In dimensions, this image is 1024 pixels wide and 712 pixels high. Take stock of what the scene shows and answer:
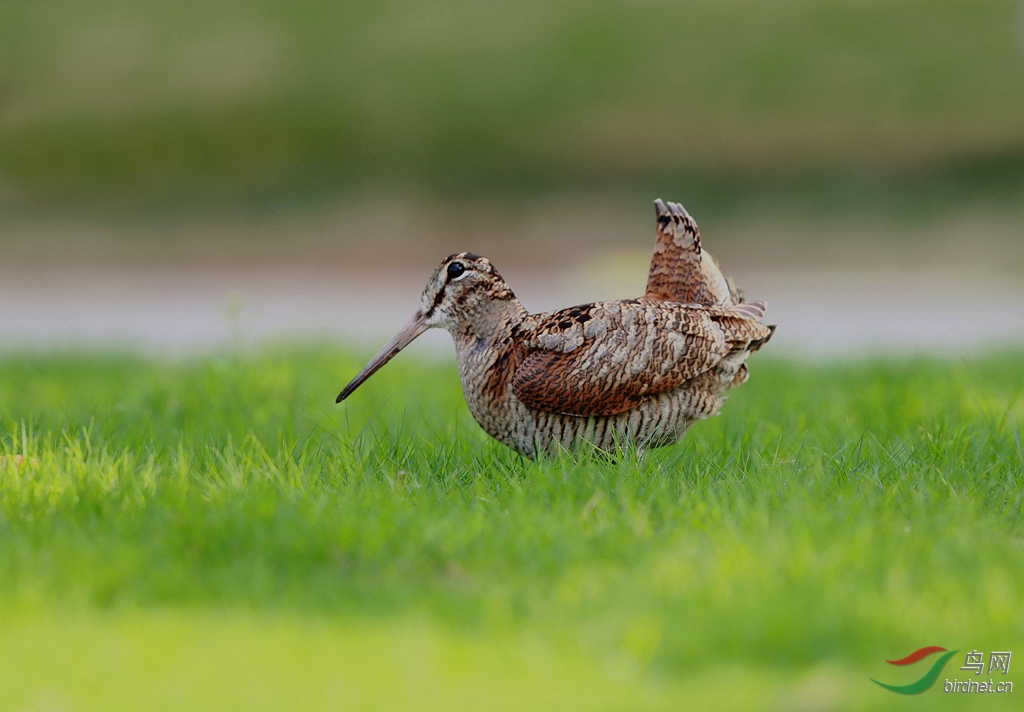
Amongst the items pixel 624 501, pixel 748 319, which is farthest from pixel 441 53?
pixel 624 501

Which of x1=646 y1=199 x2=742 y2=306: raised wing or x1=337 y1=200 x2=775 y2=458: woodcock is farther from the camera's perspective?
x1=646 y1=199 x2=742 y2=306: raised wing

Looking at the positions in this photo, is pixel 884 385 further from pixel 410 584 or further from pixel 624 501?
pixel 410 584

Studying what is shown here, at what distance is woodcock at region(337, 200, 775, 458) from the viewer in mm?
4578

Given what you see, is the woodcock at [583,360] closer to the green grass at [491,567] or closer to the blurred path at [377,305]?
the green grass at [491,567]

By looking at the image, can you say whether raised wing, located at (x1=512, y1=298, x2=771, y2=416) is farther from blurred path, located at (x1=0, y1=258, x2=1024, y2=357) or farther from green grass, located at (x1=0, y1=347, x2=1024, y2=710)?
blurred path, located at (x1=0, y1=258, x2=1024, y2=357)

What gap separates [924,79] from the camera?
13562 mm

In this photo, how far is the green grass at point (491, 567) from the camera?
9.18 feet

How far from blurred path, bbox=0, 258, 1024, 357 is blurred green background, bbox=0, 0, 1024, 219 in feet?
4.29

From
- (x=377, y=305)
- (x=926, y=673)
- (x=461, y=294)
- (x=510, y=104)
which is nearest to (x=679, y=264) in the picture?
(x=461, y=294)

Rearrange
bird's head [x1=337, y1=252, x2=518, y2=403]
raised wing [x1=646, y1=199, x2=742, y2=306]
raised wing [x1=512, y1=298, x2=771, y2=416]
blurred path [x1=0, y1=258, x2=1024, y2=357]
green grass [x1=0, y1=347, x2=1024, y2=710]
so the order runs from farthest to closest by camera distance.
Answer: blurred path [x1=0, y1=258, x2=1024, y2=357] → raised wing [x1=646, y1=199, x2=742, y2=306] → bird's head [x1=337, y1=252, x2=518, y2=403] → raised wing [x1=512, y1=298, x2=771, y2=416] → green grass [x1=0, y1=347, x2=1024, y2=710]

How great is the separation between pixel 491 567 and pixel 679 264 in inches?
86.1

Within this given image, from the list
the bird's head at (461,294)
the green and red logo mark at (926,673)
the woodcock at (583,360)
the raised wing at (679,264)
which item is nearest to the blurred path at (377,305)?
the raised wing at (679,264)

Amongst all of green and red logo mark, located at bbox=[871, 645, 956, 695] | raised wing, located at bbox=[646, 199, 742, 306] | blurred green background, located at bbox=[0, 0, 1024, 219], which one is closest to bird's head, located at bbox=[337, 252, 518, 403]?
raised wing, located at bbox=[646, 199, 742, 306]

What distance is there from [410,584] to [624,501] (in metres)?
0.89
